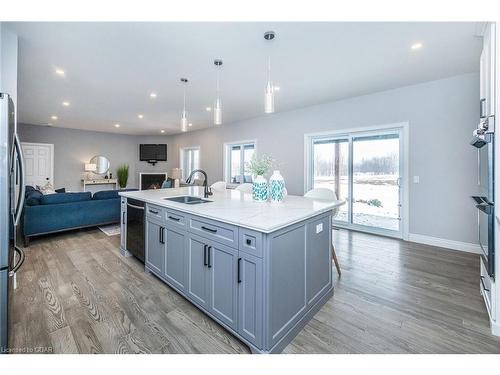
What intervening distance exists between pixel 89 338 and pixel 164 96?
12.6 feet

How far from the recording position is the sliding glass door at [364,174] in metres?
4.02

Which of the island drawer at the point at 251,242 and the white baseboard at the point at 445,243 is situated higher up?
the island drawer at the point at 251,242

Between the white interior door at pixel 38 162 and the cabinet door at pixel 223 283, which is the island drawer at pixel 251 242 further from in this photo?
the white interior door at pixel 38 162

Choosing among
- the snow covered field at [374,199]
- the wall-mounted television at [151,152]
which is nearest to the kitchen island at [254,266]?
the snow covered field at [374,199]

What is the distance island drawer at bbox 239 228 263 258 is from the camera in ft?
4.55

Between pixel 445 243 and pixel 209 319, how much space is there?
367 cm

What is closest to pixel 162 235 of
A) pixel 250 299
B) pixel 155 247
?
pixel 155 247

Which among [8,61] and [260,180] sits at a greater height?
[8,61]

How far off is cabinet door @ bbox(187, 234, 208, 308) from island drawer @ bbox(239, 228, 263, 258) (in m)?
0.41

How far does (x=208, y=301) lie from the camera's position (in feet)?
5.81

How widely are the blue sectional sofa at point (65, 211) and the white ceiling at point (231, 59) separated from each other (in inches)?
73.0

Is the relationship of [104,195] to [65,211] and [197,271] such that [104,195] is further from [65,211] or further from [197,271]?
[197,271]

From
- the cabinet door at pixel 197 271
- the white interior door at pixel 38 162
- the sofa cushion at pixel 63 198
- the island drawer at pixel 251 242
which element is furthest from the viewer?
the white interior door at pixel 38 162

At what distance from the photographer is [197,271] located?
1.86 metres
